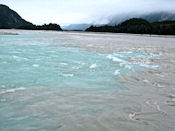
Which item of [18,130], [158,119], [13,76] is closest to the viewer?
[18,130]

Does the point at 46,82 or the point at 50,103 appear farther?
the point at 46,82

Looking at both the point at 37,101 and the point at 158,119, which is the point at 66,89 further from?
the point at 158,119

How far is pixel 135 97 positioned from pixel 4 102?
15.0 ft

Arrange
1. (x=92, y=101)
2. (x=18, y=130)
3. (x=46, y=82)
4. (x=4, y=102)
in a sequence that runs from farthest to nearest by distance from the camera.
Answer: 1. (x=46, y=82)
2. (x=92, y=101)
3. (x=4, y=102)
4. (x=18, y=130)

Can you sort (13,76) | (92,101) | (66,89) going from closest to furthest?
(92,101), (66,89), (13,76)

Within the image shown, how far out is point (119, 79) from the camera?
10742 mm

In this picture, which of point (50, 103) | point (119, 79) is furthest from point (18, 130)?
point (119, 79)

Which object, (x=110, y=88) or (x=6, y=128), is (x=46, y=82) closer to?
(x=110, y=88)

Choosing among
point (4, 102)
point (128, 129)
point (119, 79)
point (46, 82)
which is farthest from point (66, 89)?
point (128, 129)

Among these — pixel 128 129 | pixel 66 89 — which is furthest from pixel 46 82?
pixel 128 129

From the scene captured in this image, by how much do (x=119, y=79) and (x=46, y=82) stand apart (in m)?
3.66

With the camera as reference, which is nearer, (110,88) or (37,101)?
(37,101)

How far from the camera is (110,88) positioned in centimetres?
905

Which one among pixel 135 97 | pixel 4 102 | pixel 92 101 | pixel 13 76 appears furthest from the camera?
pixel 13 76
